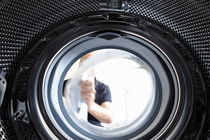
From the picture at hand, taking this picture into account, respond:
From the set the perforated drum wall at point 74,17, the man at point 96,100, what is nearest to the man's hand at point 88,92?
the man at point 96,100

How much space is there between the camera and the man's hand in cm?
142

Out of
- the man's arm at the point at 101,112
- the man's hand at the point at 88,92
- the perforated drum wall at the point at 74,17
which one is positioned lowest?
Answer: the man's arm at the point at 101,112

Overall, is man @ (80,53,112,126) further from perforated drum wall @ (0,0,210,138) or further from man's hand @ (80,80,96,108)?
perforated drum wall @ (0,0,210,138)

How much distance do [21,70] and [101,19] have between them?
27 centimetres

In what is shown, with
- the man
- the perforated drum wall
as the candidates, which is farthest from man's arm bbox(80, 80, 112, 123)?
the perforated drum wall

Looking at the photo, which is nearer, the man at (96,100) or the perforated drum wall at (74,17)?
the perforated drum wall at (74,17)

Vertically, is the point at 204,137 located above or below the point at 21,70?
below

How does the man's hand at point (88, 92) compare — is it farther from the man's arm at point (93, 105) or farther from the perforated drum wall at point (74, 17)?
the perforated drum wall at point (74, 17)

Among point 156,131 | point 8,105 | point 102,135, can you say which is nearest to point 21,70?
point 8,105

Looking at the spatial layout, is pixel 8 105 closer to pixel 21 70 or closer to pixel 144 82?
pixel 21 70

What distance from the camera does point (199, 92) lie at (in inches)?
40.9

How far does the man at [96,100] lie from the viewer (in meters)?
Answer: 1.38

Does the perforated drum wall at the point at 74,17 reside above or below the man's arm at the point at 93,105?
above

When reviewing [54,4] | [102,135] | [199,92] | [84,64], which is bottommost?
[102,135]
